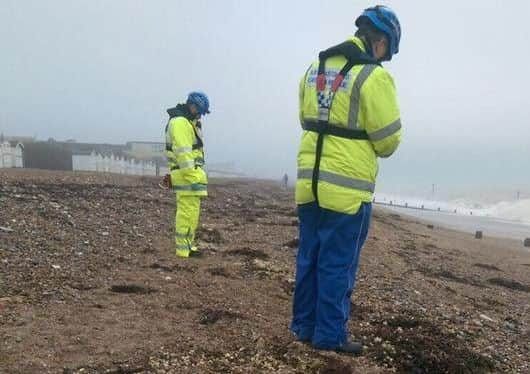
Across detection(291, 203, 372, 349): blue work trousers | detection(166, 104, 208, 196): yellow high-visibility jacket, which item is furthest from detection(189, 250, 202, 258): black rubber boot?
detection(291, 203, 372, 349): blue work trousers

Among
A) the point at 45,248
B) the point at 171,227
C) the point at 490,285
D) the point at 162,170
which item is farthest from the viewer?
the point at 162,170

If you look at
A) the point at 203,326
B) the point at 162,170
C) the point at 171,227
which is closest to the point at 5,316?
the point at 203,326

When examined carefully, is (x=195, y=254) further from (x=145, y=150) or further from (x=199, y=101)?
(x=145, y=150)

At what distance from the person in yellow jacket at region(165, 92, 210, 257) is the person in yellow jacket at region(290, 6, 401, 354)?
3425 millimetres

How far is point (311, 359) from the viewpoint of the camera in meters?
3.20

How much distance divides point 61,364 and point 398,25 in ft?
10.8

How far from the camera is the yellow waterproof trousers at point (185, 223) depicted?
6.68 meters

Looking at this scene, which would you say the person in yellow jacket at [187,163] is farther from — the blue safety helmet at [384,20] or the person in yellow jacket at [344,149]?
the blue safety helmet at [384,20]

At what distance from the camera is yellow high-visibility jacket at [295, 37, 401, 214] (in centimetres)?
326

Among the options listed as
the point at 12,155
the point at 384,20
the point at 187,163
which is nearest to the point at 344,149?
the point at 384,20

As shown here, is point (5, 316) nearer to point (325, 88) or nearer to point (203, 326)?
point (203, 326)

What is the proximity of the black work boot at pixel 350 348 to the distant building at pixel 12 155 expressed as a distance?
3022cm

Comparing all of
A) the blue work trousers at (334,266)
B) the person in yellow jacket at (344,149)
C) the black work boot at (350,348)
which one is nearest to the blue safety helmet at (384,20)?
the person in yellow jacket at (344,149)

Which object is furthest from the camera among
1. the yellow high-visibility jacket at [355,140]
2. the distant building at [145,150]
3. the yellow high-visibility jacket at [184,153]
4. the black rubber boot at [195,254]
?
the distant building at [145,150]
